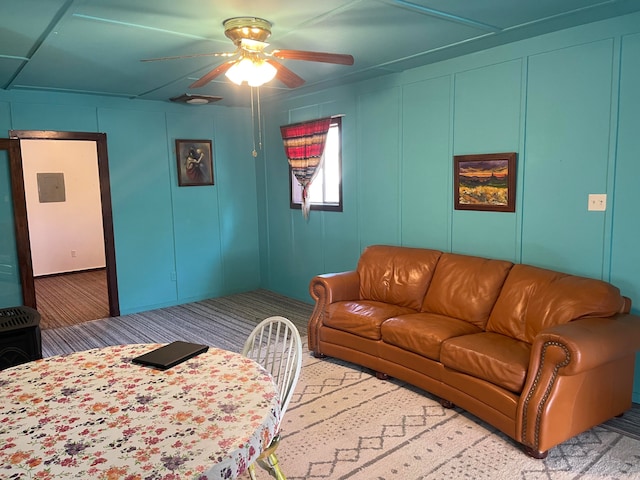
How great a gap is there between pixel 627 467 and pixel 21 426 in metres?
2.76

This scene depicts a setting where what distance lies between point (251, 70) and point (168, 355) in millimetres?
1710

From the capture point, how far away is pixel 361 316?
3650mm

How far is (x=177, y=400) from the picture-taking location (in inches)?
67.1

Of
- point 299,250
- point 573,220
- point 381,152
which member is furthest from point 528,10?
point 299,250

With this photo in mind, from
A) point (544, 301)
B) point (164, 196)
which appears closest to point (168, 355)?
point (544, 301)

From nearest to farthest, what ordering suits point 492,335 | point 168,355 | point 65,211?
point 168,355 → point 492,335 → point 65,211

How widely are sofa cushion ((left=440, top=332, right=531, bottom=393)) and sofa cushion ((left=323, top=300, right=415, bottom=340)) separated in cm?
65

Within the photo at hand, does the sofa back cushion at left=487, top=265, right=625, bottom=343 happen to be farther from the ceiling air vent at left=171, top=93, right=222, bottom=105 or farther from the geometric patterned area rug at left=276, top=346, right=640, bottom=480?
the ceiling air vent at left=171, top=93, right=222, bottom=105

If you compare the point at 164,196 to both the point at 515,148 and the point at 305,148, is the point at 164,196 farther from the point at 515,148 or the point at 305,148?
the point at 515,148

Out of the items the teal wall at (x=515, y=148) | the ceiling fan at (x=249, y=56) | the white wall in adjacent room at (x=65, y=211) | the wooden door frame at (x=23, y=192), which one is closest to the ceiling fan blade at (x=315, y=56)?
the ceiling fan at (x=249, y=56)

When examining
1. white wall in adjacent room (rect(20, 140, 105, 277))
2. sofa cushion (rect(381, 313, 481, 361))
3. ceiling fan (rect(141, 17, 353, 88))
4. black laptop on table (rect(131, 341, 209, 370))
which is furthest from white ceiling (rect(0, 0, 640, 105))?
white wall in adjacent room (rect(20, 140, 105, 277))

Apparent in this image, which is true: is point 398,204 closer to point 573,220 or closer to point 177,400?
point 573,220

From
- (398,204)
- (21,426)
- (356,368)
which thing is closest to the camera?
(21,426)

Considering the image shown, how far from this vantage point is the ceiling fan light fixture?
111 inches
